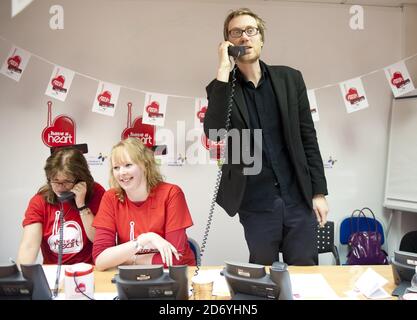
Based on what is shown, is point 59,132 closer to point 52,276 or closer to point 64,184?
point 64,184

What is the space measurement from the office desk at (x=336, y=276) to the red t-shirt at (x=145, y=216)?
24 centimetres

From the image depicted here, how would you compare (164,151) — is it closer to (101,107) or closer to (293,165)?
(101,107)

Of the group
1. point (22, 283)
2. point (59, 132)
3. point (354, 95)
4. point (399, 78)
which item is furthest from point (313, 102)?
point (22, 283)

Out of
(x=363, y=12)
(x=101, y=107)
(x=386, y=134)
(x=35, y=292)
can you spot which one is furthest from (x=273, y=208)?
(x=363, y=12)

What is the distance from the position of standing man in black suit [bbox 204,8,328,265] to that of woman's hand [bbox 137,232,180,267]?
35 centimetres

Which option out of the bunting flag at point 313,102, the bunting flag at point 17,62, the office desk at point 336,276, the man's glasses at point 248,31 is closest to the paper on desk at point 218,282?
the office desk at point 336,276

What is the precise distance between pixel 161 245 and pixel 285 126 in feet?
2.60

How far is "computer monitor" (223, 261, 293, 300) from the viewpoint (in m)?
1.13

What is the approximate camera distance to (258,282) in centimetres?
115

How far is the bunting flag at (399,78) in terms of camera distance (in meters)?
2.97
